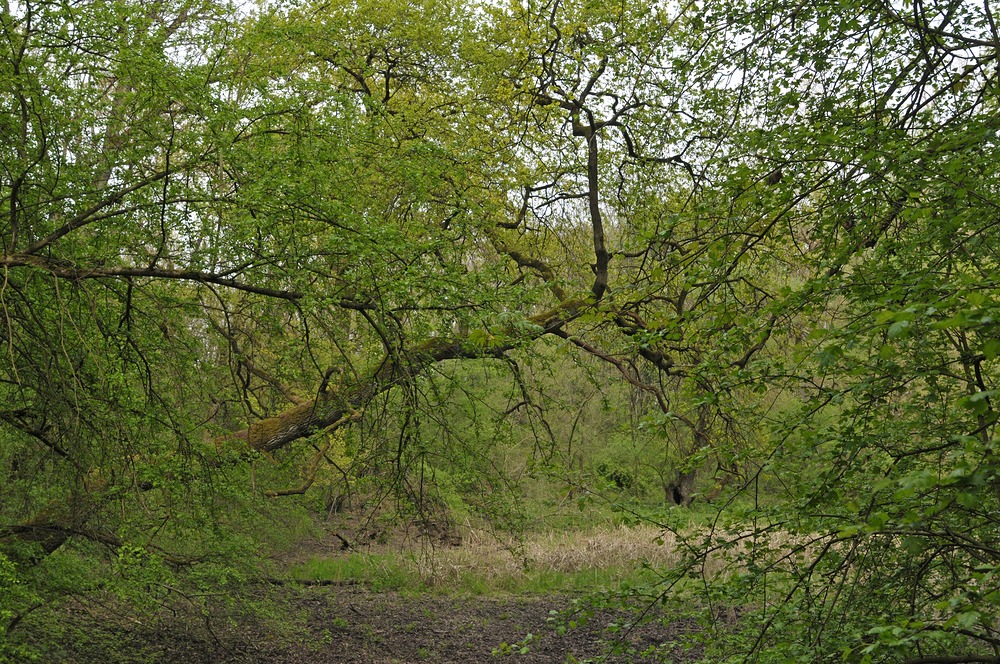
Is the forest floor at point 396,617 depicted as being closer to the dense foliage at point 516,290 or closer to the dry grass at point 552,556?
the dry grass at point 552,556

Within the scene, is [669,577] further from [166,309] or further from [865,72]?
[166,309]

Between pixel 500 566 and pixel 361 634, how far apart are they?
322 centimetres

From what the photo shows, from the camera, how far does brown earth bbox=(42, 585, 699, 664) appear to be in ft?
28.2

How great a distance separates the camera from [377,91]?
1040cm

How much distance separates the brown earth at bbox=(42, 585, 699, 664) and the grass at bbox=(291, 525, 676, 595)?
0.44 meters

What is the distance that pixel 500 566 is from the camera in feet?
43.5

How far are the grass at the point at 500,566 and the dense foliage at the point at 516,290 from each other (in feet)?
14.2

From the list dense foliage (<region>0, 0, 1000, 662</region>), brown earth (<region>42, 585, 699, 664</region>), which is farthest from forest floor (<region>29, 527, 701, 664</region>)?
dense foliage (<region>0, 0, 1000, 662</region>)

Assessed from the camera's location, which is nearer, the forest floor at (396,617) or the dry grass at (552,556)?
the forest floor at (396,617)

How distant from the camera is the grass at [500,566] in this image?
504 inches

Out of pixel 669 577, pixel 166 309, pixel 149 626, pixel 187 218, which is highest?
pixel 187 218

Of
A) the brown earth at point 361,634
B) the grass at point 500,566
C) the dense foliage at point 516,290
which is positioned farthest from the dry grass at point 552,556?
the dense foliage at point 516,290

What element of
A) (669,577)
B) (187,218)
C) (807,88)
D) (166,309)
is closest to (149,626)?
(166,309)

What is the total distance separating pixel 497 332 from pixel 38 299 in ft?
10.9
